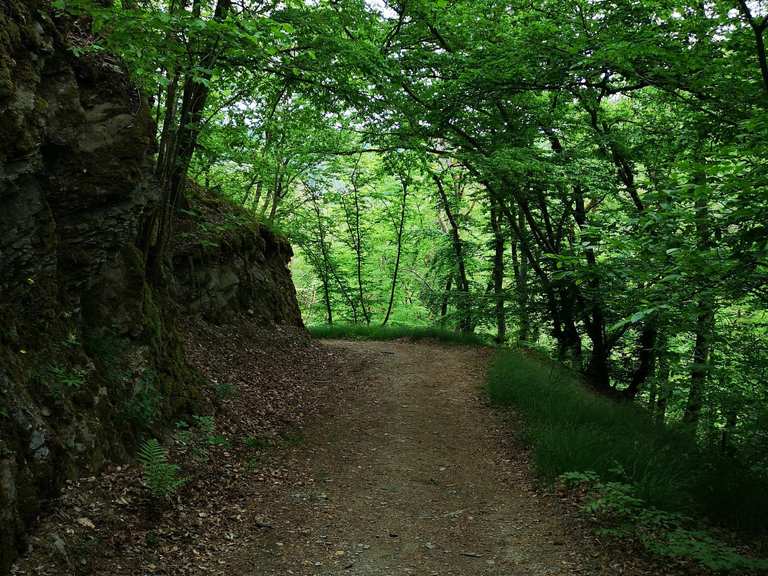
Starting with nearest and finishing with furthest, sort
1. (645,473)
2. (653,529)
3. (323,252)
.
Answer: (653,529) → (645,473) → (323,252)

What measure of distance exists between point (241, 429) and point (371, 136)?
6.29 meters

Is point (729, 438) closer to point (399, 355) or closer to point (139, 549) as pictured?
point (399, 355)

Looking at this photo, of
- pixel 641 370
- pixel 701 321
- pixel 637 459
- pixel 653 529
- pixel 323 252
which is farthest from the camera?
pixel 323 252

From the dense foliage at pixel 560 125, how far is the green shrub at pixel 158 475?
12.2ft

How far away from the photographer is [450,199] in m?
21.8

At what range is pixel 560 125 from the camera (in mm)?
12344

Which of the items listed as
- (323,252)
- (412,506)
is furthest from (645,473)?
(323,252)

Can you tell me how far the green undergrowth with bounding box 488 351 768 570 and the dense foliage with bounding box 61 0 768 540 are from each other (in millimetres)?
778

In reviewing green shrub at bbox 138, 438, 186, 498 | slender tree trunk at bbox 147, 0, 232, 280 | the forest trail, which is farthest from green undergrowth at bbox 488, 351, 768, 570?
slender tree trunk at bbox 147, 0, 232, 280

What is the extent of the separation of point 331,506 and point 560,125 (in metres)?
10.4

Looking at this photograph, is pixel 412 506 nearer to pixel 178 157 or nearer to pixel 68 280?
pixel 68 280

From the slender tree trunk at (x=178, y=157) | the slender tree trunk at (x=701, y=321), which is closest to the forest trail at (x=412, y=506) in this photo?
the slender tree trunk at (x=701, y=321)

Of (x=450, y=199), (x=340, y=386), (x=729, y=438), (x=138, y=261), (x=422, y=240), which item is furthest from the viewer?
(x=422, y=240)

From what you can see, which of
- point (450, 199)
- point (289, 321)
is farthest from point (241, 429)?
point (450, 199)
